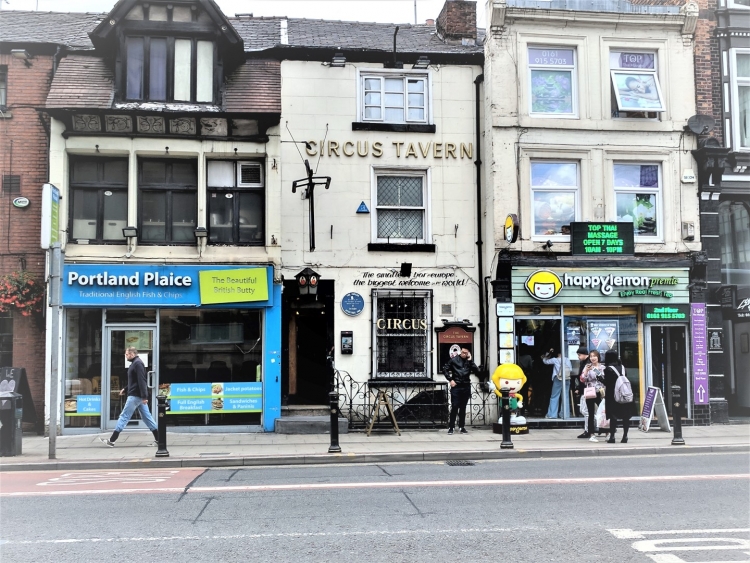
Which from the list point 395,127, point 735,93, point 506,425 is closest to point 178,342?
point 395,127

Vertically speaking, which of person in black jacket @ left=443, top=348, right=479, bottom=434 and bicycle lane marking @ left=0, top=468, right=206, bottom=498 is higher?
person in black jacket @ left=443, top=348, right=479, bottom=434

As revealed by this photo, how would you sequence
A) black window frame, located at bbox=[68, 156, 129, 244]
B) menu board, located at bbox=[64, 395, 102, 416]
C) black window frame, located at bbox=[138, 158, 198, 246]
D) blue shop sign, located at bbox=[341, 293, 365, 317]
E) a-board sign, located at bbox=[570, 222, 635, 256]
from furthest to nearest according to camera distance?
a-board sign, located at bbox=[570, 222, 635, 256] < blue shop sign, located at bbox=[341, 293, 365, 317] < black window frame, located at bbox=[138, 158, 198, 246] < black window frame, located at bbox=[68, 156, 129, 244] < menu board, located at bbox=[64, 395, 102, 416]

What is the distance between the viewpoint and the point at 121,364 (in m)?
17.0

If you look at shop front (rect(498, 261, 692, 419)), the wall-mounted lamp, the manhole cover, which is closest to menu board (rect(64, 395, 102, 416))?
the manhole cover

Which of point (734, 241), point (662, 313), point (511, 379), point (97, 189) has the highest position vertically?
point (97, 189)

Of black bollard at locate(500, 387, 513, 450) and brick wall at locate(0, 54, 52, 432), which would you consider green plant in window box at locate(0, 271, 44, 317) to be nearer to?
brick wall at locate(0, 54, 52, 432)

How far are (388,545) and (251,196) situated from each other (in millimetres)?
11936

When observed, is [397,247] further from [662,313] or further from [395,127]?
[662,313]

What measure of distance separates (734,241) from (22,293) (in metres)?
17.3

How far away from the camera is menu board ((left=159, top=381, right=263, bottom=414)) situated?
17.0 metres

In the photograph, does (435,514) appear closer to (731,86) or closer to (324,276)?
(324,276)

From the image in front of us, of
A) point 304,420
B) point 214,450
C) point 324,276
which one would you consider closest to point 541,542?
point 214,450

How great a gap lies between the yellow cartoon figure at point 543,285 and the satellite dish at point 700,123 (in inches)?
196

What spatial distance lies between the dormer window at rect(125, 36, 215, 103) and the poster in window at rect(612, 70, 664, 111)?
31.7 feet
